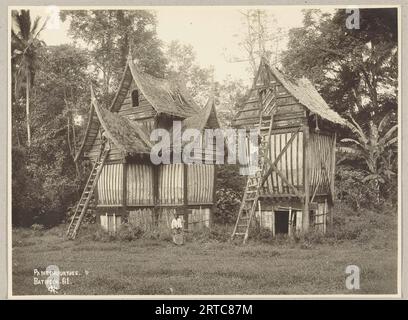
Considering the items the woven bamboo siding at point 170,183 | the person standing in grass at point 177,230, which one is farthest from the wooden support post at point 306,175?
the woven bamboo siding at point 170,183

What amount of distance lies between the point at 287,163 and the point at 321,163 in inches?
→ 40.3

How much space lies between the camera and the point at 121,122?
53.8ft

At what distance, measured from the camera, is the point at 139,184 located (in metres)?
16.3

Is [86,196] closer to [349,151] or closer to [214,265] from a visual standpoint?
[214,265]

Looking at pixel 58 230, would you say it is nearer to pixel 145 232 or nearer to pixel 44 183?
pixel 44 183

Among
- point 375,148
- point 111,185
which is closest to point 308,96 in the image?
point 375,148

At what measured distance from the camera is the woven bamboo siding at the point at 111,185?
16.1m

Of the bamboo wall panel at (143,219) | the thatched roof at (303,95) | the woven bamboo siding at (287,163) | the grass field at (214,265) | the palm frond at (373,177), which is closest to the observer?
the grass field at (214,265)

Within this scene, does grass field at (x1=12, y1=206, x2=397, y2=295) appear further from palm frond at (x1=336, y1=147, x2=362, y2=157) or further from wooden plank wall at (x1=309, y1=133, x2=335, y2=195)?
palm frond at (x1=336, y1=147, x2=362, y2=157)

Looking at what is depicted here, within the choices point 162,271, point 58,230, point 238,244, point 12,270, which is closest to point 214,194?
point 238,244

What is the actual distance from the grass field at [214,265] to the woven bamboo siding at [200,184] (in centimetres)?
219

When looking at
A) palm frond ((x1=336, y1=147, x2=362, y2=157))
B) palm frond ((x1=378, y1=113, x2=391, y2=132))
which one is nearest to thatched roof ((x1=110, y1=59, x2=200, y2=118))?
palm frond ((x1=336, y1=147, x2=362, y2=157))

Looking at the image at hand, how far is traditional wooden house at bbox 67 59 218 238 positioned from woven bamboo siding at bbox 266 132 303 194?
1.88 meters

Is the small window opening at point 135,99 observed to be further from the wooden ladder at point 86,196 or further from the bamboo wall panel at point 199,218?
the bamboo wall panel at point 199,218
